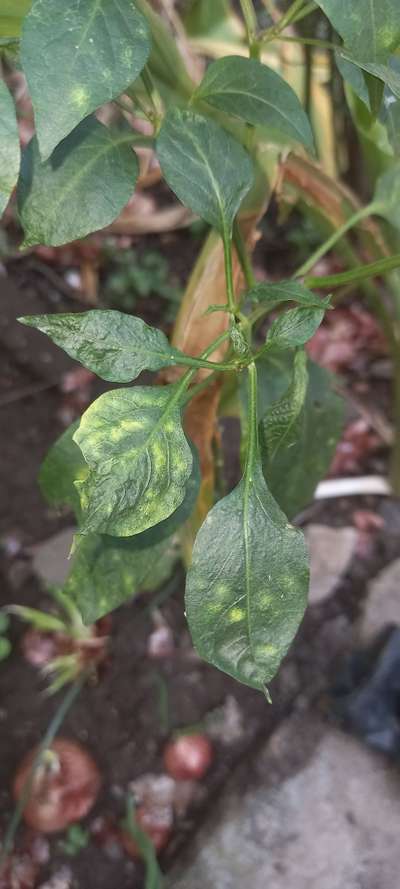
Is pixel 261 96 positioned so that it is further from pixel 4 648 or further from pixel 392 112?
pixel 4 648

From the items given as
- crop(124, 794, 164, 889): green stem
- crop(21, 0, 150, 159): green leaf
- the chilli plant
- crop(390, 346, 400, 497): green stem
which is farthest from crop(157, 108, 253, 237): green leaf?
crop(124, 794, 164, 889): green stem

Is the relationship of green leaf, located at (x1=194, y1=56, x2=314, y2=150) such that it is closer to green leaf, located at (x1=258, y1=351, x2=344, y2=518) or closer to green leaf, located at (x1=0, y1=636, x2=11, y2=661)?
green leaf, located at (x1=258, y1=351, x2=344, y2=518)

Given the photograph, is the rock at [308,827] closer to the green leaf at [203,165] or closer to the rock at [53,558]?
the rock at [53,558]

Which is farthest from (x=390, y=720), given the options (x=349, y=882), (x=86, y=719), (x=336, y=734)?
(x=86, y=719)

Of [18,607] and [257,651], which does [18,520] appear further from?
[257,651]

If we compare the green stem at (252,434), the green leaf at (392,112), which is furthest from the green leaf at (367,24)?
the green stem at (252,434)
